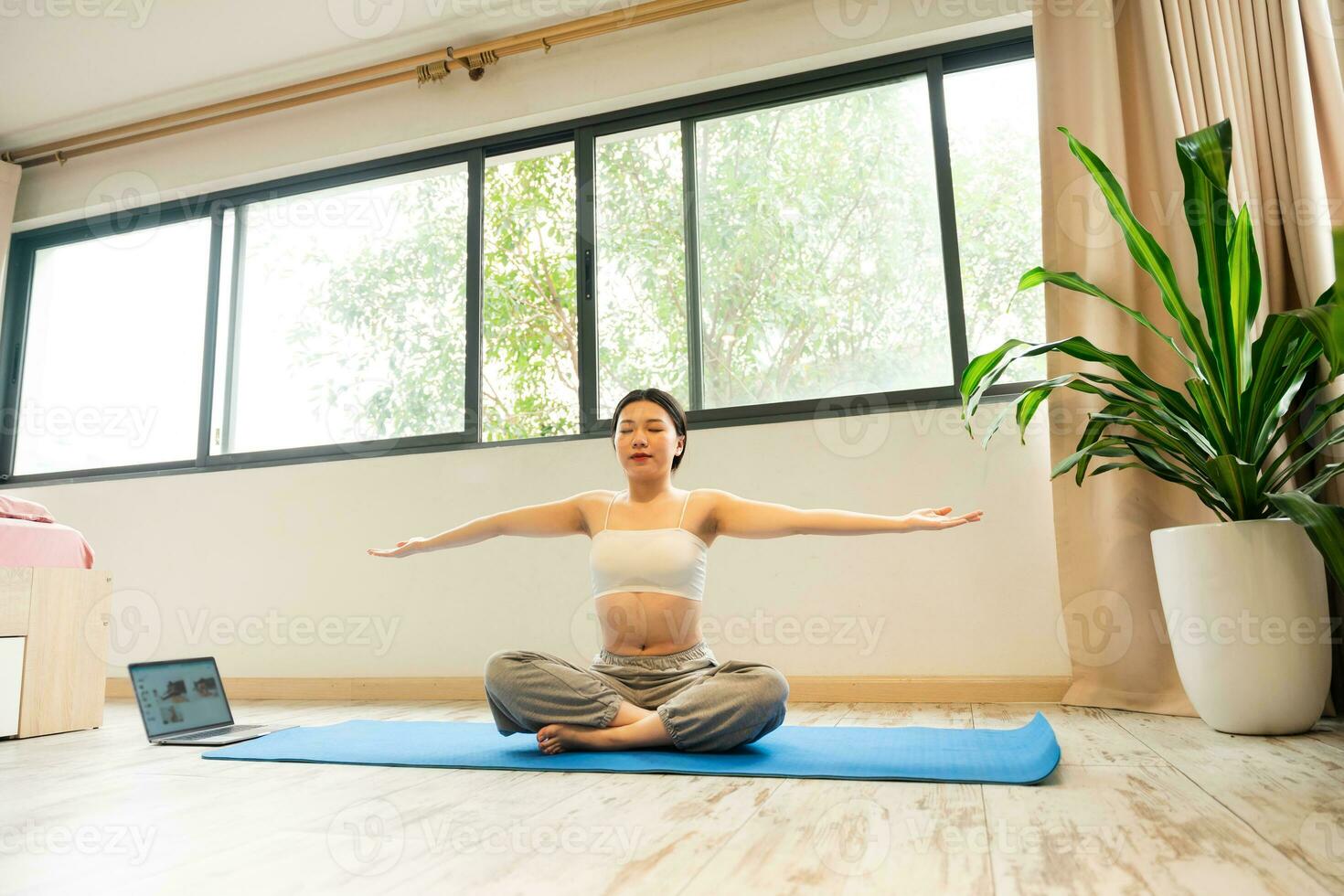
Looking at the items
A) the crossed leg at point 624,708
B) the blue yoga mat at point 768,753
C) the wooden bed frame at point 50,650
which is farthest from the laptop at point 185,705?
the crossed leg at point 624,708

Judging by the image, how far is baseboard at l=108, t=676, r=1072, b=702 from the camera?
2.42 meters

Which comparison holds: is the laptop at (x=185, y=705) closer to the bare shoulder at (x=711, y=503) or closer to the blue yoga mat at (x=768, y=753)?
the blue yoga mat at (x=768, y=753)

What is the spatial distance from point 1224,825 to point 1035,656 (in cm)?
142

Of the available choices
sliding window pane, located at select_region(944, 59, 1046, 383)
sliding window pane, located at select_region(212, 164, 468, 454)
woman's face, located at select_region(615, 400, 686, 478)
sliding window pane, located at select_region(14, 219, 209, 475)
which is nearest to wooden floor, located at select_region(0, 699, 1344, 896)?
woman's face, located at select_region(615, 400, 686, 478)

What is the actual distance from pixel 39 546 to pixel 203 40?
6.64 feet

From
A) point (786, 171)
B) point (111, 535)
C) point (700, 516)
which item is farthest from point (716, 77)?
point (111, 535)

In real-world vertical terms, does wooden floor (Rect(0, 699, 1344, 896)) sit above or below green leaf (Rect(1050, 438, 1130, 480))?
below

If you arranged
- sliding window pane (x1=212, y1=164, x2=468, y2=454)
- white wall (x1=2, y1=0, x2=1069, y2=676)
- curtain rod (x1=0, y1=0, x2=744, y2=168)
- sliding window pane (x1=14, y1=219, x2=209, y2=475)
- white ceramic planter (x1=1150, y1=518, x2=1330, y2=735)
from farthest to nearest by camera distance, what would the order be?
1. sliding window pane (x1=14, y1=219, x2=209, y2=475)
2. sliding window pane (x1=212, y1=164, x2=468, y2=454)
3. curtain rod (x1=0, y1=0, x2=744, y2=168)
4. white wall (x1=2, y1=0, x2=1069, y2=676)
5. white ceramic planter (x1=1150, y1=518, x2=1330, y2=735)

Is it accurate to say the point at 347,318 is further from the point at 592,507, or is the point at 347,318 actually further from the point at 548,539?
the point at 592,507

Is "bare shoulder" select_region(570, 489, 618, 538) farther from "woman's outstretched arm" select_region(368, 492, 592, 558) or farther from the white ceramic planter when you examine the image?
the white ceramic planter

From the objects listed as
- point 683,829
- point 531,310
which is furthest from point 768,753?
point 531,310

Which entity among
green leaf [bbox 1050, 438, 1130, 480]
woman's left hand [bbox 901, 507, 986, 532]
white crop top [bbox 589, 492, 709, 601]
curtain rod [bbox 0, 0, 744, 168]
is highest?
curtain rod [bbox 0, 0, 744, 168]

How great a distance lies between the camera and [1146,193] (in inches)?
96.8

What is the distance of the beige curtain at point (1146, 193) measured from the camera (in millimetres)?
2221
